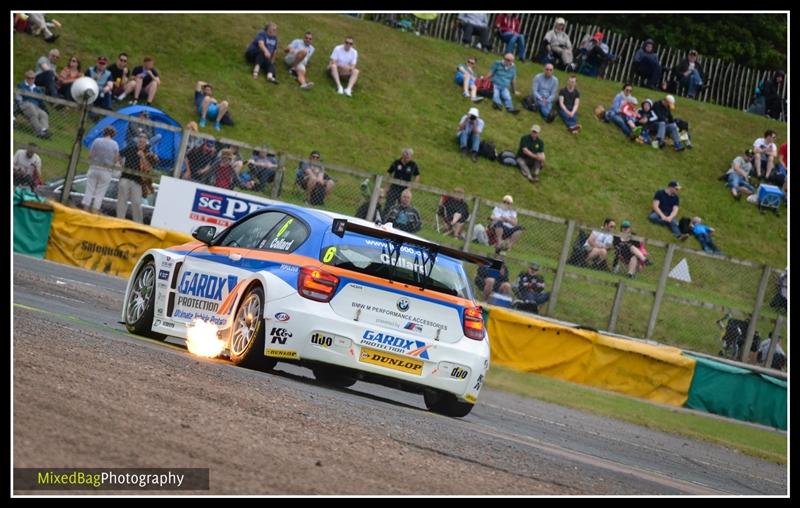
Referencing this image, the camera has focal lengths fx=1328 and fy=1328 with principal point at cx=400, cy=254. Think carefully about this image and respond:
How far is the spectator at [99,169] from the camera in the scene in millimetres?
22266

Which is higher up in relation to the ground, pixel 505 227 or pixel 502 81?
pixel 502 81

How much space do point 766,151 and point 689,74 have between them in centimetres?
685

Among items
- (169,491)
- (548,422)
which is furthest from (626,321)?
(169,491)

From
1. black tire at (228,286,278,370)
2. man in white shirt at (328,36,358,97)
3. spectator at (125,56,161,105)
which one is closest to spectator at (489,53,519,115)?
man in white shirt at (328,36,358,97)

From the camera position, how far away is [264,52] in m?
33.4

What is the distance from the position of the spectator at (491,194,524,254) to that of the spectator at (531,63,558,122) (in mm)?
13499

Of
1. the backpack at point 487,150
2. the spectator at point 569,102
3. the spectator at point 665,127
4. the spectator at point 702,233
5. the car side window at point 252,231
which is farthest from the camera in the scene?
the spectator at point 665,127

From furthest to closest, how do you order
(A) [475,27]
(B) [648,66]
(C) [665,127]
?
(B) [648,66] → (A) [475,27] → (C) [665,127]

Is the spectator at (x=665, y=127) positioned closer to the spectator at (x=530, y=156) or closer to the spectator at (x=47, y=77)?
the spectator at (x=530, y=156)

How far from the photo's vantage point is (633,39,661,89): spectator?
130 ft

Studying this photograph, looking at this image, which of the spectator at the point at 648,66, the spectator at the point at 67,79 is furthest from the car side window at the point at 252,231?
the spectator at the point at 648,66

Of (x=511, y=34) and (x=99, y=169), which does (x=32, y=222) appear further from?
(x=511, y=34)

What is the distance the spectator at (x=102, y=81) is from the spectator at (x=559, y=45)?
14507 millimetres

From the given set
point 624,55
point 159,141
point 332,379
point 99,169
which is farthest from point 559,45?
point 332,379
